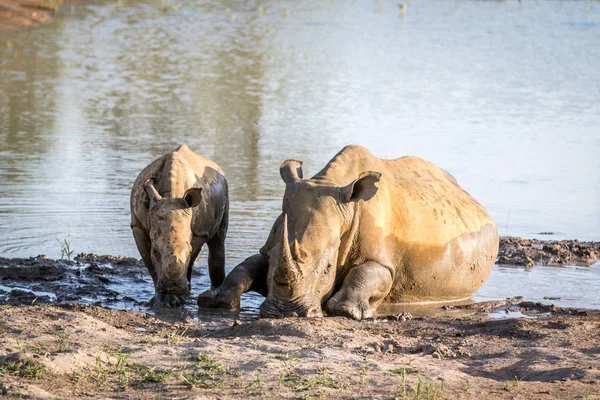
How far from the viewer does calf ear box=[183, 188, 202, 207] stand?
33.4 ft

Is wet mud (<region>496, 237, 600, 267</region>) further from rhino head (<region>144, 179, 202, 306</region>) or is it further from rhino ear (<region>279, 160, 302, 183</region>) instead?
rhino head (<region>144, 179, 202, 306</region>)

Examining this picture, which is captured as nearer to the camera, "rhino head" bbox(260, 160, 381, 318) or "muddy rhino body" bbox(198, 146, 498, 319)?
"rhino head" bbox(260, 160, 381, 318)

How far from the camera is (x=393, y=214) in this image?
436 inches

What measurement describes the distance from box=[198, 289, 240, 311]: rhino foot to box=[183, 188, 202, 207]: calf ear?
860 mm

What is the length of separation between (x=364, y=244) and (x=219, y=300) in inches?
57.2

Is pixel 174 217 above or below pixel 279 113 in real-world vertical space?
below

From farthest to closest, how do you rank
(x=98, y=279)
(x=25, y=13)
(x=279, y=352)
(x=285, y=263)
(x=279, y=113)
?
(x=25, y=13)
(x=279, y=113)
(x=98, y=279)
(x=285, y=263)
(x=279, y=352)

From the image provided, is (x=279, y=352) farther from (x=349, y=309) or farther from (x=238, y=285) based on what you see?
(x=238, y=285)

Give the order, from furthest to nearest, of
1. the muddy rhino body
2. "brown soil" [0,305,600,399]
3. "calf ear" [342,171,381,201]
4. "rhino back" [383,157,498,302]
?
"rhino back" [383,157,498,302] < "calf ear" [342,171,381,201] < the muddy rhino body < "brown soil" [0,305,600,399]

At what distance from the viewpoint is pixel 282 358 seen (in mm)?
7812

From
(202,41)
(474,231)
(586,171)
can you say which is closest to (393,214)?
(474,231)

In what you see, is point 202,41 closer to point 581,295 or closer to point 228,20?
point 228,20

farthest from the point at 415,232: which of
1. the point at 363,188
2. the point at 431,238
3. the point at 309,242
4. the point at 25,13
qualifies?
the point at 25,13

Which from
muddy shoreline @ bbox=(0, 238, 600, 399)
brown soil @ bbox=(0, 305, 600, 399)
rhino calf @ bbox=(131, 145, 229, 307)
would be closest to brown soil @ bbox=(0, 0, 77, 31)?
rhino calf @ bbox=(131, 145, 229, 307)
